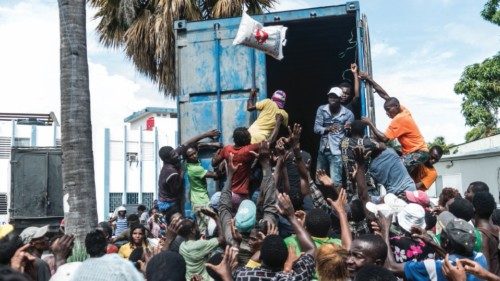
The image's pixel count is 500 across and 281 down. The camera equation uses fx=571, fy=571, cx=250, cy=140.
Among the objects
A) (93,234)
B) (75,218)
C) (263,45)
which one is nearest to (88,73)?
(75,218)

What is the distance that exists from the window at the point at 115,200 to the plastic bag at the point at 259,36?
1265cm

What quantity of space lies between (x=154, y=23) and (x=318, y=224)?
396 inches

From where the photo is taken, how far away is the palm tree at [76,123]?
593cm

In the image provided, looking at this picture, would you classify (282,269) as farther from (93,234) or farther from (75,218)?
(75,218)

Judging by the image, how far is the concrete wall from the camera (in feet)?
55.8

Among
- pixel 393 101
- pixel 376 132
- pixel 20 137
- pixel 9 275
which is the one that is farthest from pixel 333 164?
pixel 20 137

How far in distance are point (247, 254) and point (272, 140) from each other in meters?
2.38

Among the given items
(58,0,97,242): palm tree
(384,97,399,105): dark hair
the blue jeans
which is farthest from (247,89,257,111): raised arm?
(58,0,97,242): palm tree

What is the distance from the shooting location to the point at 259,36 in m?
6.65

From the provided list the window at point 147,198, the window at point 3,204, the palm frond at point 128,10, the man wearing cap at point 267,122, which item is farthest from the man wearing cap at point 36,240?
the window at point 147,198

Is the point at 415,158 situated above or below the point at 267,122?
below

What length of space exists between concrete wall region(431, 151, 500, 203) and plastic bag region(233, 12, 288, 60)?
12151 mm

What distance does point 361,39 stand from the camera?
701cm

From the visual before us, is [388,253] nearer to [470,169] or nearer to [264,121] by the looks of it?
[264,121]
